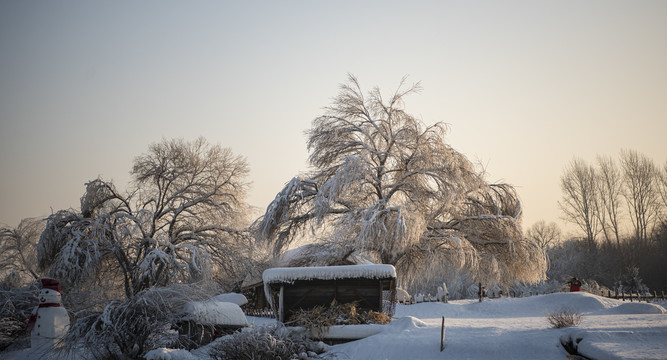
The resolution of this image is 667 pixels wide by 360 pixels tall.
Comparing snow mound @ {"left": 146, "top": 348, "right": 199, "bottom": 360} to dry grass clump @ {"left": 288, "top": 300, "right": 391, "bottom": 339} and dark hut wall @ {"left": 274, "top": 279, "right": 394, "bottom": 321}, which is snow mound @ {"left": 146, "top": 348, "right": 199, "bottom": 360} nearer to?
dry grass clump @ {"left": 288, "top": 300, "right": 391, "bottom": 339}

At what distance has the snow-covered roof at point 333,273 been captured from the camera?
51.8 ft

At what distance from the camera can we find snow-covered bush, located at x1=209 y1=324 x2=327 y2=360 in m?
11.5

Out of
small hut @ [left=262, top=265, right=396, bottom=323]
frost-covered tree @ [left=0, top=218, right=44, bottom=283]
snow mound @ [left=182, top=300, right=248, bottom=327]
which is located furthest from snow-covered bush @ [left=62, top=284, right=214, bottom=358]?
frost-covered tree @ [left=0, top=218, right=44, bottom=283]

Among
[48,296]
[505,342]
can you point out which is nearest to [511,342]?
[505,342]

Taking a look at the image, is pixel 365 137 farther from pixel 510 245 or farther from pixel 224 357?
pixel 224 357

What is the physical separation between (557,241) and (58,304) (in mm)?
59928

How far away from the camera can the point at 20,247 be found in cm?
2739

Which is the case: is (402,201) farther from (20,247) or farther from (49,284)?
(20,247)

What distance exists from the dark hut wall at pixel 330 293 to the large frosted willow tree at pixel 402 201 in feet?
10.9

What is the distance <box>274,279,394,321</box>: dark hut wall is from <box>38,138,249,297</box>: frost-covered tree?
7.10 m

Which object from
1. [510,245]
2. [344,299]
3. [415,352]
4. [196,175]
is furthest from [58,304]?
[510,245]

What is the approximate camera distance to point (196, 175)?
1080 inches

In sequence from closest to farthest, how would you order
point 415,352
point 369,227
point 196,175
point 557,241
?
1. point 415,352
2. point 369,227
3. point 196,175
4. point 557,241

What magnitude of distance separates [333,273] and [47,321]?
330 inches
